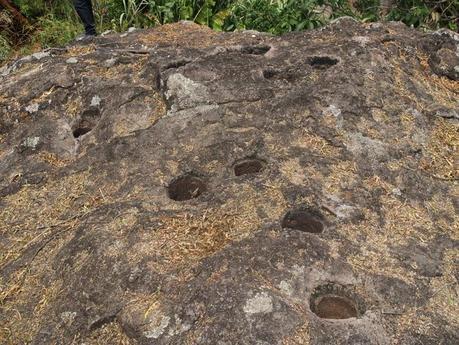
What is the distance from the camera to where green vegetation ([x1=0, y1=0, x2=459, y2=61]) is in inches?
285

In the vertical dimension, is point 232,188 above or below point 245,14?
above

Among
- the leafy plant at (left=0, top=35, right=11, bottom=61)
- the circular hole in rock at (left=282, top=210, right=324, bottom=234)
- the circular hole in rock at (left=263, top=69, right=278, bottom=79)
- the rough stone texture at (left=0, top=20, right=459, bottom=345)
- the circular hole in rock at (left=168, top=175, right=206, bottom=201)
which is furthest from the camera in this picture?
the leafy plant at (left=0, top=35, right=11, bottom=61)

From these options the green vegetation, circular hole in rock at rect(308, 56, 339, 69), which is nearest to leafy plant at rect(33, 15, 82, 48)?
the green vegetation

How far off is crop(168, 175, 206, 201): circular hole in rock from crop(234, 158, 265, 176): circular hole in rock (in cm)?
28

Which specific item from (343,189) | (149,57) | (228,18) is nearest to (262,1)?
(228,18)

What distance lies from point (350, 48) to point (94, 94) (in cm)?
238

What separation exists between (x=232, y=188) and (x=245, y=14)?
14.9 ft

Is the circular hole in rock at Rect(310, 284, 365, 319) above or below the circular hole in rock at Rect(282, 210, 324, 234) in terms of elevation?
below

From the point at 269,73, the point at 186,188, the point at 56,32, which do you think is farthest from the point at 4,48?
the point at 186,188

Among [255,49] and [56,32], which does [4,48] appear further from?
[255,49]

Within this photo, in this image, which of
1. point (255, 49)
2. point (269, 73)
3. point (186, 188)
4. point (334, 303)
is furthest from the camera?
point (255, 49)

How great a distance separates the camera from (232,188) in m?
3.55

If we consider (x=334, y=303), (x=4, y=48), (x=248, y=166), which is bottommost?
(x=4, y=48)

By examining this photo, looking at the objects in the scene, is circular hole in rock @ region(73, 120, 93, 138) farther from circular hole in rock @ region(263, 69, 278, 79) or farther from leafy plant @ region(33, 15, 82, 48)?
leafy plant @ region(33, 15, 82, 48)
